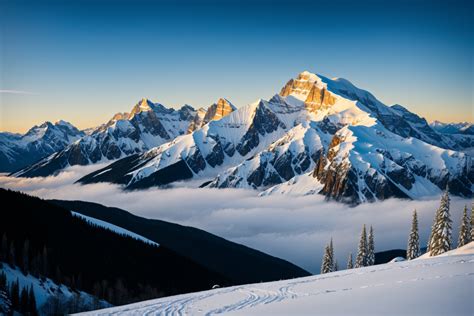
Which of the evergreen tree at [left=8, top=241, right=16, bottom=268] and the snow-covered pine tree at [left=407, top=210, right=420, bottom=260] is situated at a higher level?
the snow-covered pine tree at [left=407, top=210, right=420, bottom=260]

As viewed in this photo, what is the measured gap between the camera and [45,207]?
172625 mm

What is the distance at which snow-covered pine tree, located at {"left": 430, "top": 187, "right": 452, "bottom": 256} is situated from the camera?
89688 mm

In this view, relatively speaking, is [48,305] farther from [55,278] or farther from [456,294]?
[456,294]

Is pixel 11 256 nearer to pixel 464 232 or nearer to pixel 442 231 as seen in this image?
pixel 442 231

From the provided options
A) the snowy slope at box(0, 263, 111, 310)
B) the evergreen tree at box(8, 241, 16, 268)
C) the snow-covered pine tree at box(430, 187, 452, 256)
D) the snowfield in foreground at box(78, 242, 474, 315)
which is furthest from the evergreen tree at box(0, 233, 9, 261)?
the snow-covered pine tree at box(430, 187, 452, 256)

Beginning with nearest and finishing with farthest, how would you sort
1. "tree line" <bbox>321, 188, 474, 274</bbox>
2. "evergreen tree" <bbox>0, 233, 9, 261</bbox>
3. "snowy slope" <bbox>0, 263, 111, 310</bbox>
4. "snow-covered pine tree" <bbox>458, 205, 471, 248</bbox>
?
"tree line" <bbox>321, 188, 474, 274</bbox> → "snow-covered pine tree" <bbox>458, 205, 471, 248</bbox> → "snowy slope" <bbox>0, 263, 111, 310</bbox> → "evergreen tree" <bbox>0, 233, 9, 261</bbox>

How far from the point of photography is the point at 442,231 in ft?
299

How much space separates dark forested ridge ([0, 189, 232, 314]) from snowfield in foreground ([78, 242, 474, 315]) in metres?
82.4

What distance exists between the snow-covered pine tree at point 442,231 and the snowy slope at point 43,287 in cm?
7891

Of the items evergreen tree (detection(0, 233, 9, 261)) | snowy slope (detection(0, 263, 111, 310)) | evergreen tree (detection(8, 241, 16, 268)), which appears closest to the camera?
snowy slope (detection(0, 263, 111, 310))

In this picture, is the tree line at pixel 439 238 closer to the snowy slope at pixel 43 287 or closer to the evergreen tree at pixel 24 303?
the snowy slope at pixel 43 287

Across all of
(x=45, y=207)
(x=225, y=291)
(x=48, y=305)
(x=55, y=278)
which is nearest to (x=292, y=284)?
(x=225, y=291)

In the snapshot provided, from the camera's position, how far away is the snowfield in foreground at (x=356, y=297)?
33125 millimetres

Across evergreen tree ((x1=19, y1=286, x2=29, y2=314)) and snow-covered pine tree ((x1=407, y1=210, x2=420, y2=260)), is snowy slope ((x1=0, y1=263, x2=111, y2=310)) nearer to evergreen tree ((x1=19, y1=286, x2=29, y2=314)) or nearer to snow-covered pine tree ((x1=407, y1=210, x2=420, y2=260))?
evergreen tree ((x1=19, y1=286, x2=29, y2=314))
